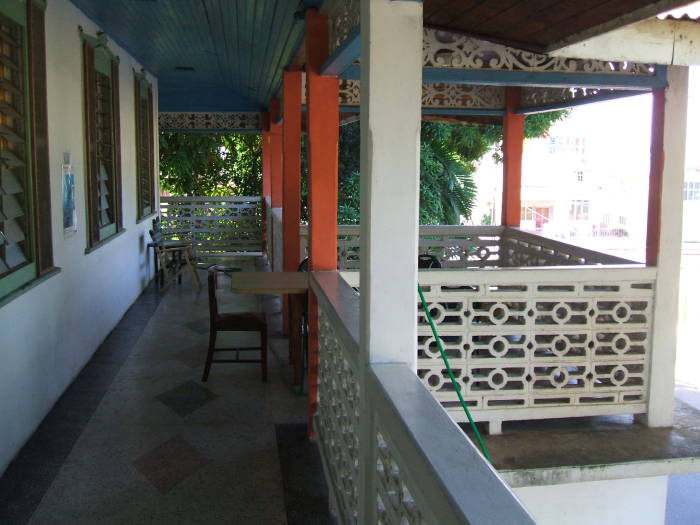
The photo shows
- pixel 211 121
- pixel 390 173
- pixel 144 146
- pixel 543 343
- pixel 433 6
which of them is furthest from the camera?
pixel 211 121

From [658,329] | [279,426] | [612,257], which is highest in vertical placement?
[612,257]

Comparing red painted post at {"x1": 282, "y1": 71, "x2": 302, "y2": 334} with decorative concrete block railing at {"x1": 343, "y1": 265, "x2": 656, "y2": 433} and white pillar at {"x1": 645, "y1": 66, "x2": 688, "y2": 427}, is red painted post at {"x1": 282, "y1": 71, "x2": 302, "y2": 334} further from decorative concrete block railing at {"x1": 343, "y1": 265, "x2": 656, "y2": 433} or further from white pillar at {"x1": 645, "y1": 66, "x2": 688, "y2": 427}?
white pillar at {"x1": 645, "y1": 66, "x2": 688, "y2": 427}

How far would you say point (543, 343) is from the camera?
4242 millimetres

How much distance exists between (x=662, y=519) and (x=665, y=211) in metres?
1.89

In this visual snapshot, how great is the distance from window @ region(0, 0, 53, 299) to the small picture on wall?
0.50m

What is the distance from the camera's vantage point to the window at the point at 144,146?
8.45 meters

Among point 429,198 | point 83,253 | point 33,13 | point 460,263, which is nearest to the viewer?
point 33,13

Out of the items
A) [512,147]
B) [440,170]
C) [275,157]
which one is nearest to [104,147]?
[512,147]

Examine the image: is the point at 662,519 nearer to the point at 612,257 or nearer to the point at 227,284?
the point at 612,257

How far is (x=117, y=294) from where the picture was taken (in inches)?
274

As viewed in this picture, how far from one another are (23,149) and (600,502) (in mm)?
3989

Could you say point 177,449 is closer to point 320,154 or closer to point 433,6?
point 320,154

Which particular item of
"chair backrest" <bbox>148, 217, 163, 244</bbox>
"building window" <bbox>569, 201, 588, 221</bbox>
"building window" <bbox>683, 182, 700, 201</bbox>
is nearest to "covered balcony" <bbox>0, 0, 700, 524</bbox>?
"chair backrest" <bbox>148, 217, 163, 244</bbox>

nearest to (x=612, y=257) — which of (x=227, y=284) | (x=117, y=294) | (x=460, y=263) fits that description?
(x=460, y=263)
